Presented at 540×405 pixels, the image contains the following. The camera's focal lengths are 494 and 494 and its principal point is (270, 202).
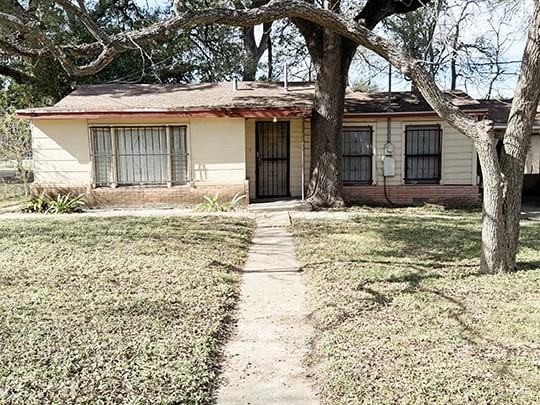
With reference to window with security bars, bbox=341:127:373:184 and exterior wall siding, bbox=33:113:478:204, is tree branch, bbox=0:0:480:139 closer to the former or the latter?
exterior wall siding, bbox=33:113:478:204

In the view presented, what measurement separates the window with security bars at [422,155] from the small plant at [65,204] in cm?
849

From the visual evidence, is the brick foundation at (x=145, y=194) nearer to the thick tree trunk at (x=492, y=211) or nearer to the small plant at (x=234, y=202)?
the small plant at (x=234, y=202)

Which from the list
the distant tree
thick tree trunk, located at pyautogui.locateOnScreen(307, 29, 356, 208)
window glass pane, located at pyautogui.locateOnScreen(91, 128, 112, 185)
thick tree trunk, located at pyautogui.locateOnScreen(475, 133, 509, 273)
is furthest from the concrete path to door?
the distant tree

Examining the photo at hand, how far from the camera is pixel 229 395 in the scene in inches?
128

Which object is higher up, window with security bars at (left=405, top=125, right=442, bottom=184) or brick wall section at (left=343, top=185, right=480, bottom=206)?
window with security bars at (left=405, top=125, right=442, bottom=184)

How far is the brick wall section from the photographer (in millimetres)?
13000

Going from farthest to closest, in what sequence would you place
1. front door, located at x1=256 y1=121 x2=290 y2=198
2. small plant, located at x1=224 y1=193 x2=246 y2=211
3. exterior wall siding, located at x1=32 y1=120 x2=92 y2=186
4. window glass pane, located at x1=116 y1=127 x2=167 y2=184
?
front door, located at x1=256 y1=121 x2=290 y2=198, window glass pane, located at x1=116 y1=127 x2=167 y2=184, exterior wall siding, located at x1=32 y1=120 x2=92 y2=186, small plant, located at x1=224 y1=193 x2=246 y2=211

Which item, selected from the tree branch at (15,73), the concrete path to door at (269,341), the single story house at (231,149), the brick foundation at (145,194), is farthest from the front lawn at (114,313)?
the tree branch at (15,73)

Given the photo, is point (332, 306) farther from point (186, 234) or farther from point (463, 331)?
point (186, 234)

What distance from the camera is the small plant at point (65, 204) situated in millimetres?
11680

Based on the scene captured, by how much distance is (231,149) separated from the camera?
1230 cm

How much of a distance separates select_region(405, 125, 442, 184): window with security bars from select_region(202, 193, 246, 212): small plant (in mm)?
4646

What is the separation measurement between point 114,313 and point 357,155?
9799mm

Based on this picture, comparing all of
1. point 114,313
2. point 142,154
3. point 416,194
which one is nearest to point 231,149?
point 142,154
